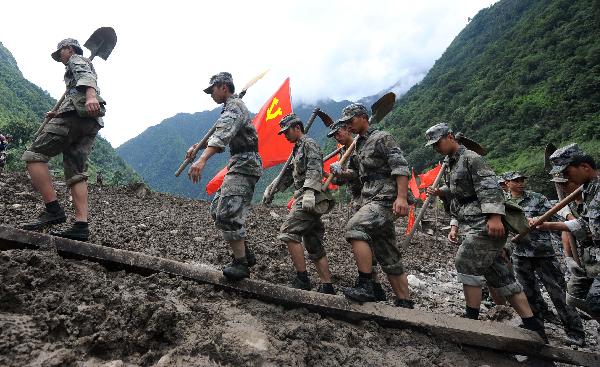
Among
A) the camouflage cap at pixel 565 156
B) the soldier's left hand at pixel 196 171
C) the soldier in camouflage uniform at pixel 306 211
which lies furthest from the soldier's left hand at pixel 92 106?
the camouflage cap at pixel 565 156

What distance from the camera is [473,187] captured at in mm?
3332

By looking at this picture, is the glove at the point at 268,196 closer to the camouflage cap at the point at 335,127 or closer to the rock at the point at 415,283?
the camouflage cap at the point at 335,127

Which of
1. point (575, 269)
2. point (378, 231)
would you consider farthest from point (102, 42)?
point (575, 269)

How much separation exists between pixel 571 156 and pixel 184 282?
11.0 feet

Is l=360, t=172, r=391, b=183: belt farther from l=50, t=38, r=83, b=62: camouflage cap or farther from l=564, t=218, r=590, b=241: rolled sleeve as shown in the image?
l=50, t=38, r=83, b=62: camouflage cap

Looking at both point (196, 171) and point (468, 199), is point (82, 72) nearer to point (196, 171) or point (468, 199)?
point (196, 171)

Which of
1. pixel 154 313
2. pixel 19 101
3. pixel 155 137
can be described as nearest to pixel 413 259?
pixel 154 313

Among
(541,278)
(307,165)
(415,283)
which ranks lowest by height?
(415,283)

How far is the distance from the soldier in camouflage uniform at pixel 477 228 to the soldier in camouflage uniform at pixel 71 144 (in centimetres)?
322

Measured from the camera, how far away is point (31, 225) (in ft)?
11.0

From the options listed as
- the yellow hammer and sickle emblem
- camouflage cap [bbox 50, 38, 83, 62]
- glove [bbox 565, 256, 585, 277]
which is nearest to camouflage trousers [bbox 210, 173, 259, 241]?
camouflage cap [bbox 50, 38, 83, 62]

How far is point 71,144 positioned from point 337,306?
2.87 meters

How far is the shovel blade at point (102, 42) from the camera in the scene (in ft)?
13.4

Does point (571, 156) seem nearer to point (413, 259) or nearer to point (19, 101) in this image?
point (413, 259)
